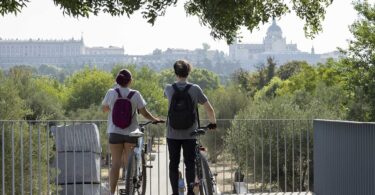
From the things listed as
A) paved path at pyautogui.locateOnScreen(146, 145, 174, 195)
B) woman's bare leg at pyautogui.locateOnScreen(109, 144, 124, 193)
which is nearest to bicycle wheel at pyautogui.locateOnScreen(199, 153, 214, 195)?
woman's bare leg at pyautogui.locateOnScreen(109, 144, 124, 193)

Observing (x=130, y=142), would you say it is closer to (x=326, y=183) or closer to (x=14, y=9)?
(x=14, y=9)

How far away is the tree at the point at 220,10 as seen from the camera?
36.9 ft

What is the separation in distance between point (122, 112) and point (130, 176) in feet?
2.64

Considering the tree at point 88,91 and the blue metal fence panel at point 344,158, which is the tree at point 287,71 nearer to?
the tree at point 88,91

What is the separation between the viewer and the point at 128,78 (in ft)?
37.6

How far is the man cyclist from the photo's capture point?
10438 mm

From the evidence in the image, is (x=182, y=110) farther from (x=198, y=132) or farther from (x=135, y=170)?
(x=135, y=170)

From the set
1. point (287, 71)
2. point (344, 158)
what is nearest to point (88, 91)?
point (287, 71)

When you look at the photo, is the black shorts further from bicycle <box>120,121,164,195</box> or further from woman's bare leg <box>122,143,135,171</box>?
bicycle <box>120,121,164,195</box>

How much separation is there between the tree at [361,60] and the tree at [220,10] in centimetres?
2929

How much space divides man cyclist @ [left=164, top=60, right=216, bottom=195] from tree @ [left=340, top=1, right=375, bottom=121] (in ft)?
106

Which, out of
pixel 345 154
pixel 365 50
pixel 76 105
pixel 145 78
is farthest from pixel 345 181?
pixel 145 78

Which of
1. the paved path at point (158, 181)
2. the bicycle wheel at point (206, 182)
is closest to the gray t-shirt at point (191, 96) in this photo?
the bicycle wheel at point (206, 182)

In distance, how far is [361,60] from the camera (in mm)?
46469
